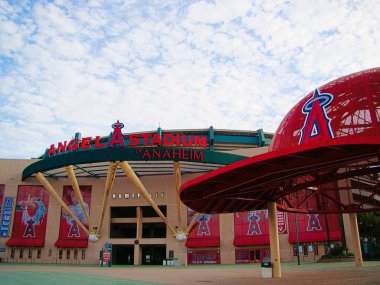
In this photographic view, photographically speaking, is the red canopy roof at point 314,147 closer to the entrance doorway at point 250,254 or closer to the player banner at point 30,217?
the entrance doorway at point 250,254

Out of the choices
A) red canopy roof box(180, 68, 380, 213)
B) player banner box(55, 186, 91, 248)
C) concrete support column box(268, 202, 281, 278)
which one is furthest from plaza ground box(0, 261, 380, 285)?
player banner box(55, 186, 91, 248)

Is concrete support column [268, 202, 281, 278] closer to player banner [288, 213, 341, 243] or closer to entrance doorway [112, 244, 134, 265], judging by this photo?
player banner [288, 213, 341, 243]

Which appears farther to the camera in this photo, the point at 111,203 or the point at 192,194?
the point at 111,203

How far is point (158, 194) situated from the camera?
192ft

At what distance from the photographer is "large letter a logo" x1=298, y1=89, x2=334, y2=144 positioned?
63.7ft

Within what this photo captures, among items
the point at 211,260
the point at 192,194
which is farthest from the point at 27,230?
the point at 192,194

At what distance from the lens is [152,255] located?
62.7 m

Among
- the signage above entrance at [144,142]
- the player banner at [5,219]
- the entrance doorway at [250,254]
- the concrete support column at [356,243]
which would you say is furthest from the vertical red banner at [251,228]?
the player banner at [5,219]

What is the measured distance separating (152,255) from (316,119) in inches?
1914

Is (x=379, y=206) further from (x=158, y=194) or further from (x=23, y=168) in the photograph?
(x=23, y=168)

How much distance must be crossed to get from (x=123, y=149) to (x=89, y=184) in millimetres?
18533

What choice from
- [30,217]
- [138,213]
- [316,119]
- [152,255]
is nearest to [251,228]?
[138,213]

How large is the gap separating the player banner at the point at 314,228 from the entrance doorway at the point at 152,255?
75.1 ft

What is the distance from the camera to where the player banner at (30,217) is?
58.1 m
